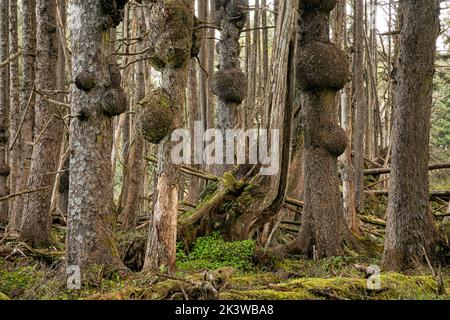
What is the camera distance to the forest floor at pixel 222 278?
5.41m

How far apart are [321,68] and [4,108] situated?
24.8 ft

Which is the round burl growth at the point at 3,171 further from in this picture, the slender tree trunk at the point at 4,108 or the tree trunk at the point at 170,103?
the tree trunk at the point at 170,103

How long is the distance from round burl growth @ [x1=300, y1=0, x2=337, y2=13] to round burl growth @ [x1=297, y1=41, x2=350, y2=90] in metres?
0.77

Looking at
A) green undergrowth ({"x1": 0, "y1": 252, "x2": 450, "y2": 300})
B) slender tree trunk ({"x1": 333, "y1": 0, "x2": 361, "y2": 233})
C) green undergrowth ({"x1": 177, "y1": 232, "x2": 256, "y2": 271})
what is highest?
slender tree trunk ({"x1": 333, "y1": 0, "x2": 361, "y2": 233})

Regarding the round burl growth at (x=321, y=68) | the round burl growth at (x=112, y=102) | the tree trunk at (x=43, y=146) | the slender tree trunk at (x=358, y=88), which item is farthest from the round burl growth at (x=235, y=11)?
the round burl growth at (x=112, y=102)

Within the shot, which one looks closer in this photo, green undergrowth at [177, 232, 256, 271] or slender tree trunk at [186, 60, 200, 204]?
green undergrowth at [177, 232, 256, 271]

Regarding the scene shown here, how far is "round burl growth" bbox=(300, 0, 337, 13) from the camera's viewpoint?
10062mm

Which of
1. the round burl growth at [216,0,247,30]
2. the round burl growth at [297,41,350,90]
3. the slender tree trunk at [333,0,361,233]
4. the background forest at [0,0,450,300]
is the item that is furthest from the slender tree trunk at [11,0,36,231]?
the slender tree trunk at [333,0,361,233]

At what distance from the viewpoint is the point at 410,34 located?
7879mm

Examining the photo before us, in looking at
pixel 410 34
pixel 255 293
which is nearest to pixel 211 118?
pixel 410 34

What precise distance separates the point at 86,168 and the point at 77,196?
0.41 meters

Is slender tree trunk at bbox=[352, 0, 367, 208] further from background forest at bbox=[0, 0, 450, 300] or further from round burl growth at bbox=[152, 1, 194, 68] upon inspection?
round burl growth at bbox=[152, 1, 194, 68]

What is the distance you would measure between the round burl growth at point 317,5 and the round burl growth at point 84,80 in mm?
4917
